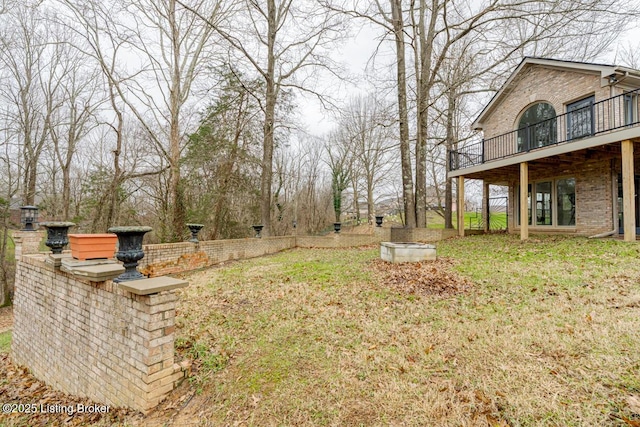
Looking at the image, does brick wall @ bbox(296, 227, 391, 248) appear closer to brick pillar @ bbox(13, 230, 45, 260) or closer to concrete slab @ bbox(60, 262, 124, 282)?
brick pillar @ bbox(13, 230, 45, 260)

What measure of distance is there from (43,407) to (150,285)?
111 inches

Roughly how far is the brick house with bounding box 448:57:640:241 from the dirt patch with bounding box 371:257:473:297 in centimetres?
496

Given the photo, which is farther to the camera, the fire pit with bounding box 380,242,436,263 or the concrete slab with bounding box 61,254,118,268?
the fire pit with bounding box 380,242,436,263

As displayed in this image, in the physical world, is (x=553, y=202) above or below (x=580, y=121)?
below

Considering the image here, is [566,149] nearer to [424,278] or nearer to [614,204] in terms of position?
[614,204]

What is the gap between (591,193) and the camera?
919 centimetres

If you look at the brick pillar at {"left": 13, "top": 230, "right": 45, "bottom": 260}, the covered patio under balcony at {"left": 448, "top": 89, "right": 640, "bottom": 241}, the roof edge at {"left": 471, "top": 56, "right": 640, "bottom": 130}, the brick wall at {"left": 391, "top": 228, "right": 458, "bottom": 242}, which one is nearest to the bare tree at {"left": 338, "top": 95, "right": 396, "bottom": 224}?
the roof edge at {"left": 471, "top": 56, "right": 640, "bottom": 130}

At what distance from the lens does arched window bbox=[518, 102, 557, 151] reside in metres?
9.96

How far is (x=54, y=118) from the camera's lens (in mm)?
14047

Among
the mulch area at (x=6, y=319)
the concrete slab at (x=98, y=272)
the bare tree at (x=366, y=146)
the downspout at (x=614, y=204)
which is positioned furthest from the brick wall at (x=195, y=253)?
the bare tree at (x=366, y=146)

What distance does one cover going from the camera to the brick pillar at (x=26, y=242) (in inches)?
221

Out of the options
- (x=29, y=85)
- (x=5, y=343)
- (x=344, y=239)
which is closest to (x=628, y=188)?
(x=344, y=239)

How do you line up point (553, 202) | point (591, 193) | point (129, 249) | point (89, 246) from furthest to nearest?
point (553, 202)
point (591, 193)
point (89, 246)
point (129, 249)

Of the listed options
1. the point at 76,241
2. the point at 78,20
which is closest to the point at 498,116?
the point at 76,241
